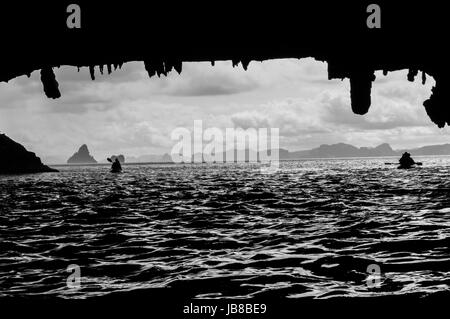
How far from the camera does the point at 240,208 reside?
18344 mm

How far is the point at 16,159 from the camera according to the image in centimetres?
9812

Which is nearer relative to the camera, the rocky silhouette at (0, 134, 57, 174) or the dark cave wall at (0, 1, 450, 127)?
the dark cave wall at (0, 1, 450, 127)

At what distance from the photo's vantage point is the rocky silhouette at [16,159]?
95.2m

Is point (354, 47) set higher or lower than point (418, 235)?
higher

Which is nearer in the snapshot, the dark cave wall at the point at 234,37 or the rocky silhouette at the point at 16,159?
the dark cave wall at the point at 234,37

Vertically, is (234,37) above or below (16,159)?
above

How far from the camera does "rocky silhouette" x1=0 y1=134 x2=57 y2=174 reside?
95188 millimetres

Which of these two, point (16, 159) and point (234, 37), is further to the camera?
point (16, 159)

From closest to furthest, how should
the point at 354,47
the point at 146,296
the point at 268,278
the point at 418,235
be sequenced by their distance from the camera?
the point at 146,296
the point at 268,278
the point at 354,47
the point at 418,235
